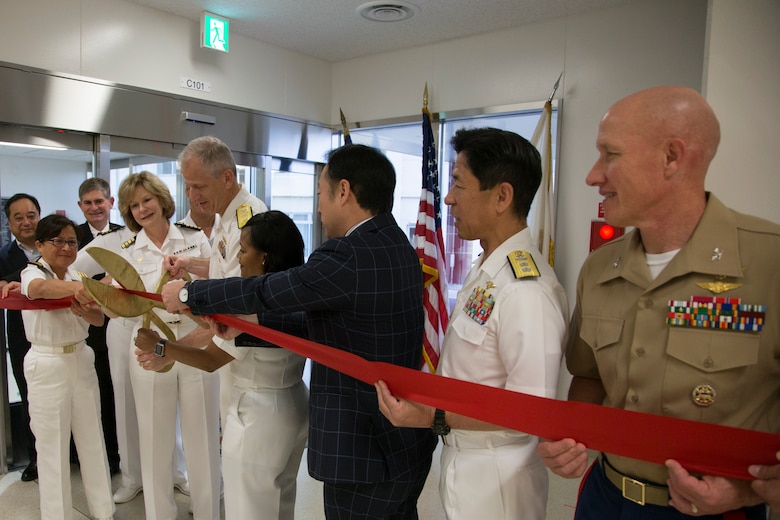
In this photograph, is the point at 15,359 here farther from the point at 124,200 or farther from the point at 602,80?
the point at 602,80

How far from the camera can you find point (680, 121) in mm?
1150

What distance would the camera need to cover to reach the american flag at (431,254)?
4129mm

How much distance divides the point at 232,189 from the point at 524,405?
6.06 feet

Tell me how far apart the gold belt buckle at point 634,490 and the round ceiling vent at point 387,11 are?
3.78 meters

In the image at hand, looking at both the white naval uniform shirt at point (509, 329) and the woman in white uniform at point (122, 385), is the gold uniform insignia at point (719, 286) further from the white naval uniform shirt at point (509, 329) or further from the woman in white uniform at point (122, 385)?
the woman in white uniform at point (122, 385)

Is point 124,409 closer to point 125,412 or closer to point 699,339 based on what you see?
point 125,412

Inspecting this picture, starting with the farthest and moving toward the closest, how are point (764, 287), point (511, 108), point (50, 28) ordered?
point (511, 108), point (50, 28), point (764, 287)

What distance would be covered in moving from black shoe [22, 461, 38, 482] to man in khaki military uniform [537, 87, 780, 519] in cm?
352

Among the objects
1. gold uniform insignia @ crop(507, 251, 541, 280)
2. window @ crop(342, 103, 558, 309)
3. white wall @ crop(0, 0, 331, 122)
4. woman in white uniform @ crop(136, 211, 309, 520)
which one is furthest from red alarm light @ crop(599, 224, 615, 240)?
white wall @ crop(0, 0, 331, 122)

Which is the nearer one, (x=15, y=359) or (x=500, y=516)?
(x=500, y=516)

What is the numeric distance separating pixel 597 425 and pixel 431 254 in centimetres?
325

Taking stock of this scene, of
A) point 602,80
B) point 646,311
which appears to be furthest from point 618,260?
point 602,80

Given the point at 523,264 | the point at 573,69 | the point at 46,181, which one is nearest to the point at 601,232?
the point at 573,69

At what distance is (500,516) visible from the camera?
1.46 metres
